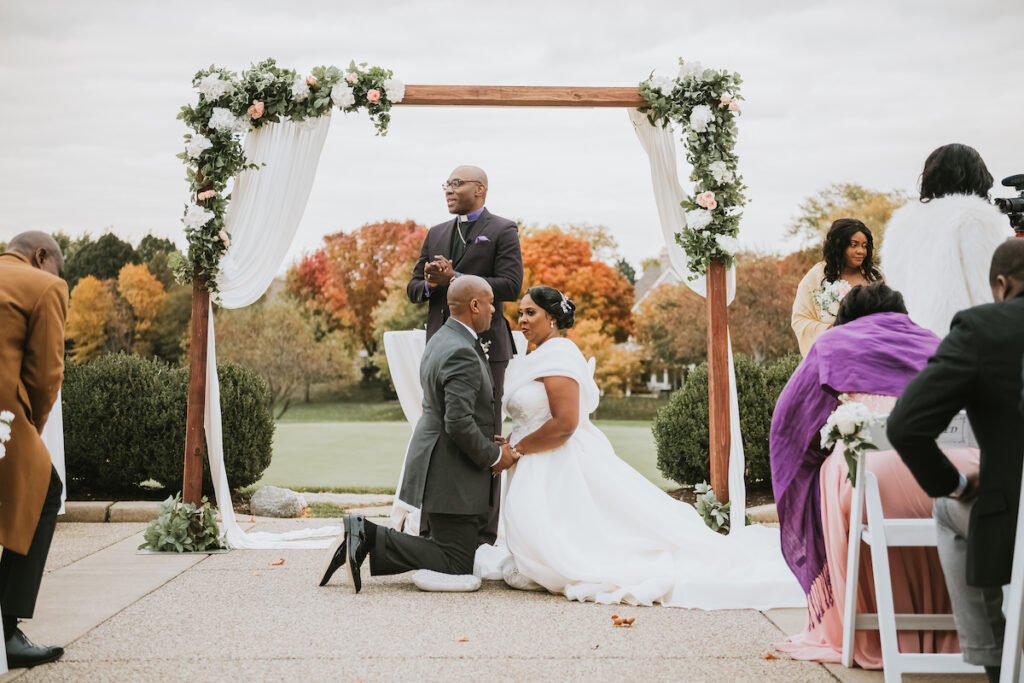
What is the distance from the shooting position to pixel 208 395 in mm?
6465

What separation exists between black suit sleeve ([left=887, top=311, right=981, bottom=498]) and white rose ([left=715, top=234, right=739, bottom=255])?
4034mm

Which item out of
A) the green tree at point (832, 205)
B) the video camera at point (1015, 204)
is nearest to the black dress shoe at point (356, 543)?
the video camera at point (1015, 204)

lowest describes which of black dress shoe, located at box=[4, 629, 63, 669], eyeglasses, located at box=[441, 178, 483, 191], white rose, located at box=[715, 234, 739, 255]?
black dress shoe, located at box=[4, 629, 63, 669]

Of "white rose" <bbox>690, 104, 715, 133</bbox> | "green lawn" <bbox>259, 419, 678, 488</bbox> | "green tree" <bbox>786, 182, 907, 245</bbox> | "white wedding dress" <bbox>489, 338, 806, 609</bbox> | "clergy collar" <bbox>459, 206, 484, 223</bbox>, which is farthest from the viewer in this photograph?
"green tree" <bbox>786, 182, 907, 245</bbox>

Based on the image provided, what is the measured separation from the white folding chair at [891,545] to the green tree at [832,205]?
21.6m

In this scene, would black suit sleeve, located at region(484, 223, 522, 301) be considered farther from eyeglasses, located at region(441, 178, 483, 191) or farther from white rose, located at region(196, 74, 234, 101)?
white rose, located at region(196, 74, 234, 101)

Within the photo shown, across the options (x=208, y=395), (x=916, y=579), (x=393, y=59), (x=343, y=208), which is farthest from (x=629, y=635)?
(x=343, y=208)

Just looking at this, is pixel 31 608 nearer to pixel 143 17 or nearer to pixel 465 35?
pixel 465 35

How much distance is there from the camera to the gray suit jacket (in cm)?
484

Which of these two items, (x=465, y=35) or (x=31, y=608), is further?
(x=465, y=35)

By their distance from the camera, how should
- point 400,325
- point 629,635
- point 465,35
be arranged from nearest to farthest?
point 629,635
point 465,35
point 400,325

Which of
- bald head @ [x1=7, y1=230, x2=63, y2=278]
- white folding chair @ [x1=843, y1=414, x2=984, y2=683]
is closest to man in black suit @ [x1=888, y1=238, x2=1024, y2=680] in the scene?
white folding chair @ [x1=843, y1=414, x2=984, y2=683]

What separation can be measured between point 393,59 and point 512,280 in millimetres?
10817

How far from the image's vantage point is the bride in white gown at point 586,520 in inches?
189
